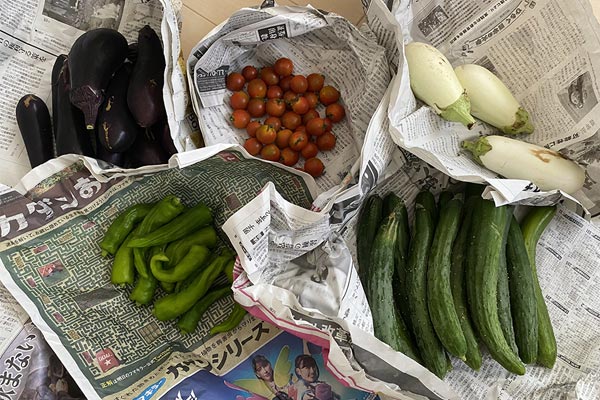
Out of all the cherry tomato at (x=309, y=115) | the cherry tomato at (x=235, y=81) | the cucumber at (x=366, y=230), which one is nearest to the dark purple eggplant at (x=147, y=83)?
the cherry tomato at (x=235, y=81)

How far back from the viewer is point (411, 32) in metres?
0.90

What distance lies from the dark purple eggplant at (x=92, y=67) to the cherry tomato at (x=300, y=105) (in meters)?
0.27

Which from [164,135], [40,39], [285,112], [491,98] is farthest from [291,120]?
[40,39]

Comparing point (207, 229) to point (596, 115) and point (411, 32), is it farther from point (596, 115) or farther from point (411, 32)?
point (596, 115)

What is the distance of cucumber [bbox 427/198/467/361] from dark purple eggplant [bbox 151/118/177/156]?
40 centimetres

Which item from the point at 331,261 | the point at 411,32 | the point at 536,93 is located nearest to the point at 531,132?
the point at 536,93

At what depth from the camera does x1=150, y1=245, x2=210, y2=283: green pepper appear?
862mm

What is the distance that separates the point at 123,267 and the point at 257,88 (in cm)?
33

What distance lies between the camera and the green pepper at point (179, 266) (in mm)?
862

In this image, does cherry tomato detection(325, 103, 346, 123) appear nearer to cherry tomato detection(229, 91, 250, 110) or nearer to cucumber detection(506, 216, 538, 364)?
cherry tomato detection(229, 91, 250, 110)

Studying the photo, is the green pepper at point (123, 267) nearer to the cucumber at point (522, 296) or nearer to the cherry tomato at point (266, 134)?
the cherry tomato at point (266, 134)

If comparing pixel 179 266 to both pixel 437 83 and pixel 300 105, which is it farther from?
pixel 437 83

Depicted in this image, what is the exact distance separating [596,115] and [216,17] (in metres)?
0.59

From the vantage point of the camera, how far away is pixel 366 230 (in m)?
0.85
